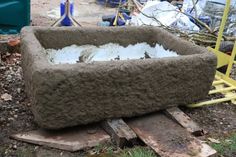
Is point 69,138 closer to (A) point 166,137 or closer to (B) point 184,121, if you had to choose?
(A) point 166,137

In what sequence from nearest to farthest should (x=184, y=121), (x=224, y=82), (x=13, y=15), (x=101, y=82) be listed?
(x=101, y=82) → (x=184, y=121) → (x=224, y=82) → (x=13, y=15)

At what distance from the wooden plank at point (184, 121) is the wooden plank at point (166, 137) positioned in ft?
0.13

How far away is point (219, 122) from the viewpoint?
3.34 meters

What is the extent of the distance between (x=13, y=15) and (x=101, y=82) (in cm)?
303

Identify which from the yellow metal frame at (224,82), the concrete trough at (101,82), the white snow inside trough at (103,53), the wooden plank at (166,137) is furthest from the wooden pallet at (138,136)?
the white snow inside trough at (103,53)

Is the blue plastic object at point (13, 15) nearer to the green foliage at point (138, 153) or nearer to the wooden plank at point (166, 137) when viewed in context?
the wooden plank at point (166, 137)

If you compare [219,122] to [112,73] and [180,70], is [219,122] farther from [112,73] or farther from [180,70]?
[112,73]

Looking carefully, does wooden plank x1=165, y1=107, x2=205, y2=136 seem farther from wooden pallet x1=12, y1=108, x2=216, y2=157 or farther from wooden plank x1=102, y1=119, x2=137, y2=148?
wooden plank x1=102, y1=119, x2=137, y2=148

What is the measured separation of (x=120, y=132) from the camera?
2.76m

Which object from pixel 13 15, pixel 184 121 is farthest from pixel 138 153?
Result: pixel 13 15

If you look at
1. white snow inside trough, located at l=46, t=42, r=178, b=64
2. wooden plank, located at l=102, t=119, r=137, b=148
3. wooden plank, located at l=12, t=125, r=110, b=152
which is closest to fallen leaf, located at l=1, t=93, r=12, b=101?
white snow inside trough, located at l=46, t=42, r=178, b=64

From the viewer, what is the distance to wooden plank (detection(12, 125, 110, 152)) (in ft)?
8.66

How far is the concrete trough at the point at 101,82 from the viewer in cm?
256

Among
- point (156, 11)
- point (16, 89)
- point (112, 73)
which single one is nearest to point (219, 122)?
point (112, 73)
